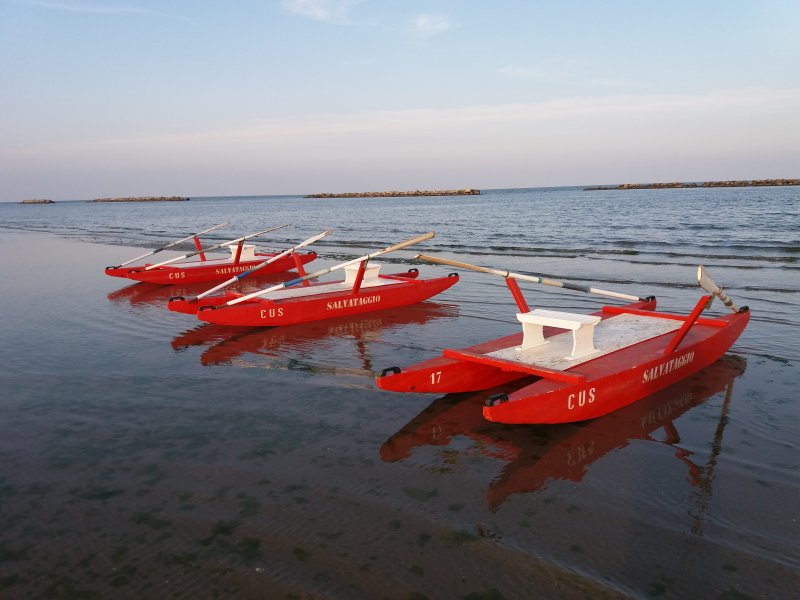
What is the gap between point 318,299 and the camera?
12.3 m

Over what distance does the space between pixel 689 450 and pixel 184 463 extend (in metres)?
5.22

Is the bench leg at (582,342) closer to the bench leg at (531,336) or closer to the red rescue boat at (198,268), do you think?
the bench leg at (531,336)

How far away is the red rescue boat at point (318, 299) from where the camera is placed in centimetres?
1130

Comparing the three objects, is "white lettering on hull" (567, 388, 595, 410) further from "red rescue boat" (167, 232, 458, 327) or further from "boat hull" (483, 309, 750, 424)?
"red rescue boat" (167, 232, 458, 327)

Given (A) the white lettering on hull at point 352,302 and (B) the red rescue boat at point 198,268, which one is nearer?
(A) the white lettering on hull at point 352,302

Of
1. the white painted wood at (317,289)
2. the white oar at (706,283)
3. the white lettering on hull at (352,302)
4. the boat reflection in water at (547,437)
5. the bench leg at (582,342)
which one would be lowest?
the boat reflection in water at (547,437)

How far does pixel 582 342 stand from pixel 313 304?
635cm

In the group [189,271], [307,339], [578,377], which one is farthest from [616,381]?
[189,271]

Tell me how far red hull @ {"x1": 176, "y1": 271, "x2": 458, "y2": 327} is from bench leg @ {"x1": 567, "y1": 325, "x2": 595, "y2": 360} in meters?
6.28

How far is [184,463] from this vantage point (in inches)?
227

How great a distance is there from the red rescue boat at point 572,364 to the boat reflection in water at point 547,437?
0.17 m

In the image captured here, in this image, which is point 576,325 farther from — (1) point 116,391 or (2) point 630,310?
(1) point 116,391

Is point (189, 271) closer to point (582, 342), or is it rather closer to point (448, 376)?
point (448, 376)

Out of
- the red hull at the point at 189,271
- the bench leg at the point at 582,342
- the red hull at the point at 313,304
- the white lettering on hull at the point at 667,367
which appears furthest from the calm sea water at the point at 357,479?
the red hull at the point at 189,271
